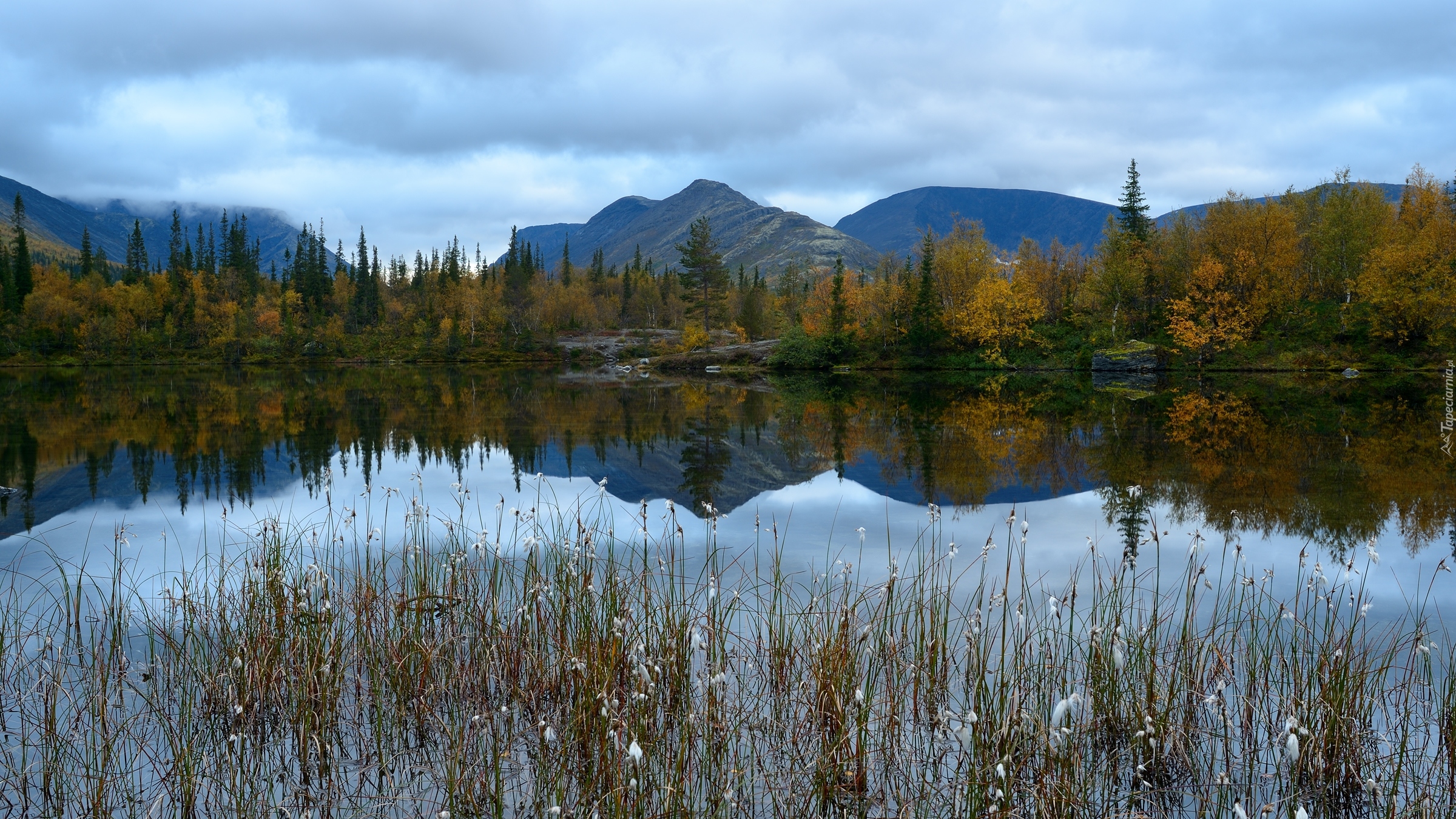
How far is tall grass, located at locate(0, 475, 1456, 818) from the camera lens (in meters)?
4.50

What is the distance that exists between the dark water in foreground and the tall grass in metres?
1.40

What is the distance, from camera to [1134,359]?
56.3 m

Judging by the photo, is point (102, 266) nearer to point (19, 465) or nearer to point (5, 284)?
point (5, 284)

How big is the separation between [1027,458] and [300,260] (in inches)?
4755

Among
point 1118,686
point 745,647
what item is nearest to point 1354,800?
point 1118,686

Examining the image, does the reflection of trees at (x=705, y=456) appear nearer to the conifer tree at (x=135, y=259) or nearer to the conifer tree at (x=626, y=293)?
the conifer tree at (x=626, y=293)

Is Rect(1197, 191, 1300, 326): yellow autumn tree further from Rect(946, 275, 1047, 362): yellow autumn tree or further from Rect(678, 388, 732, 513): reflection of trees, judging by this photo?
Rect(678, 388, 732, 513): reflection of trees

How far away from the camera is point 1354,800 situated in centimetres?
465

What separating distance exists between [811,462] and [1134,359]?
46113 mm

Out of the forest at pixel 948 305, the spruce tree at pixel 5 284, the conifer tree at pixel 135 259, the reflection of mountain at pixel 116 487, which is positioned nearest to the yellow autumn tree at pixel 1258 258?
the forest at pixel 948 305

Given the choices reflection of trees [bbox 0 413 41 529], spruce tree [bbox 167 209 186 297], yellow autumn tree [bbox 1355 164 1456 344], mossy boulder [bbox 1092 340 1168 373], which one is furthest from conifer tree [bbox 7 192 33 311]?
yellow autumn tree [bbox 1355 164 1456 344]

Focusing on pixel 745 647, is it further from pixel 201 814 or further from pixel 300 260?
pixel 300 260

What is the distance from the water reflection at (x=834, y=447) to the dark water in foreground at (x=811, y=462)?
10 centimetres

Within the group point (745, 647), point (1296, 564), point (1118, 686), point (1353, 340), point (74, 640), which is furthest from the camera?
point (1353, 340)
